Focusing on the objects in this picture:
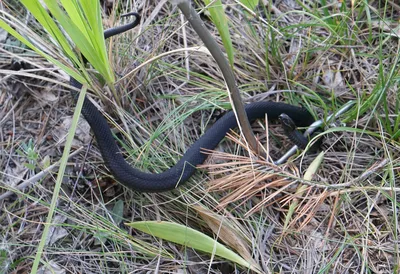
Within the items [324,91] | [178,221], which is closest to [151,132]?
[178,221]

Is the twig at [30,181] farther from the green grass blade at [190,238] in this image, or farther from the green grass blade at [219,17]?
the green grass blade at [219,17]

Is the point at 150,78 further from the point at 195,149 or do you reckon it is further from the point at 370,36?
the point at 370,36

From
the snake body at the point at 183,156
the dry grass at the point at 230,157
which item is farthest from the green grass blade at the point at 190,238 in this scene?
the snake body at the point at 183,156

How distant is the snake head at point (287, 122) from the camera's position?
94.6 inches

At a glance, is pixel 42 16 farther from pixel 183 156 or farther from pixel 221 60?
pixel 183 156

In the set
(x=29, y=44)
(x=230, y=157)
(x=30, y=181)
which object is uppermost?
(x=29, y=44)

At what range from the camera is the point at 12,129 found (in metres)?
2.54

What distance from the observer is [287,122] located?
2.41 meters

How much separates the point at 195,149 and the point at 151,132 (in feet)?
0.77

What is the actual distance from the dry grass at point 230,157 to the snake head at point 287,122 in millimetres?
117

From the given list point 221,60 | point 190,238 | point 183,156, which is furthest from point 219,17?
point 190,238

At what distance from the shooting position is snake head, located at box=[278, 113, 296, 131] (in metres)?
2.40

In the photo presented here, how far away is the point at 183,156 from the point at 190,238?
1.54 ft

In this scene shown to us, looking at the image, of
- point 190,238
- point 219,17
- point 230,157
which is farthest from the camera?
point 230,157
